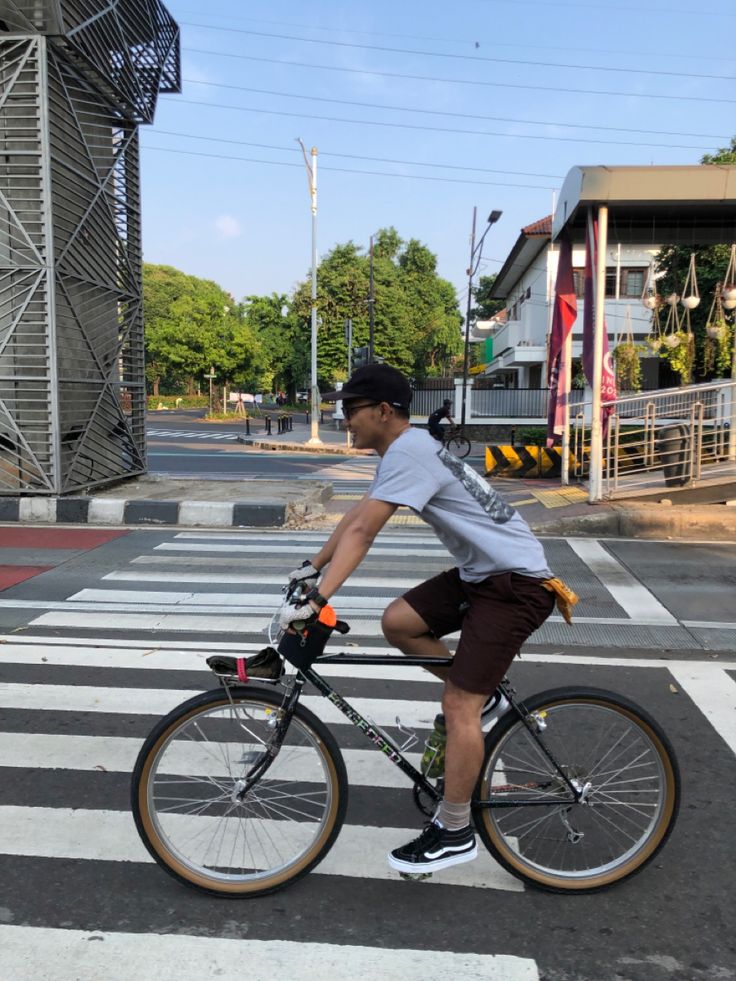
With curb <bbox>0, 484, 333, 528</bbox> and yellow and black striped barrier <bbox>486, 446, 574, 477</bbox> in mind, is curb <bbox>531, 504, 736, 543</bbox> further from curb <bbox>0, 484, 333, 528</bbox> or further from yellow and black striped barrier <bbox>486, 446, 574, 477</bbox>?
yellow and black striped barrier <bbox>486, 446, 574, 477</bbox>

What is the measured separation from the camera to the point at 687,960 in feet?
8.43

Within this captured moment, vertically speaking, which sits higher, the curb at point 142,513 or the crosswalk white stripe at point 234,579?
the curb at point 142,513

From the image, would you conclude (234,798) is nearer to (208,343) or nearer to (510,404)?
(510,404)

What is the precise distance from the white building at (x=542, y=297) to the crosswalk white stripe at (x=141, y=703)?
90.4 feet

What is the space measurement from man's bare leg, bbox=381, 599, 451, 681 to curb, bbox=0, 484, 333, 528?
26.7 ft

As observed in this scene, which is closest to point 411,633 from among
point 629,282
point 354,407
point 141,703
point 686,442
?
point 354,407

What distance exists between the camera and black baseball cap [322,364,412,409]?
280 cm

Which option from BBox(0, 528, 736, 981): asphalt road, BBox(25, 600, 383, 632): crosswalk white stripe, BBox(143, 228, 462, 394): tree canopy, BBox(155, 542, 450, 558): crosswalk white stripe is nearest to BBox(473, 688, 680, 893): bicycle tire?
BBox(0, 528, 736, 981): asphalt road

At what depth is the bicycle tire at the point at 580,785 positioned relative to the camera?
9.41ft

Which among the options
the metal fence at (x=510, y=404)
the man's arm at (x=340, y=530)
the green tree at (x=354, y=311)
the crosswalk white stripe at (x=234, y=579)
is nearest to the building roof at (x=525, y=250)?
the green tree at (x=354, y=311)

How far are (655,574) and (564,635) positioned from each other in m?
2.45

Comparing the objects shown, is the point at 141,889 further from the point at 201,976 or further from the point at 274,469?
the point at 274,469

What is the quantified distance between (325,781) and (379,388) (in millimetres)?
1318

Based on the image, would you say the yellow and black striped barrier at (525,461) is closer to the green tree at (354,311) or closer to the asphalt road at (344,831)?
the asphalt road at (344,831)
